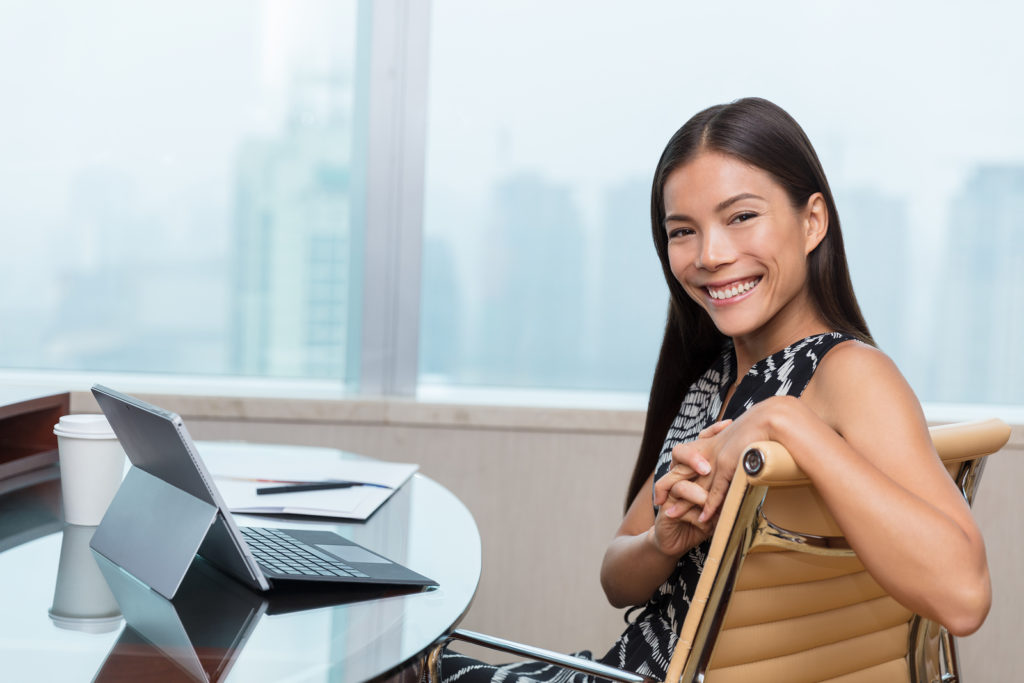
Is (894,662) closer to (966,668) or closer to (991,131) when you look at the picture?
(966,668)

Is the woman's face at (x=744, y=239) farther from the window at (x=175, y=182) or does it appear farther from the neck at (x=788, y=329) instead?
the window at (x=175, y=182)

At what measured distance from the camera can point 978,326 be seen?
2.69 metres

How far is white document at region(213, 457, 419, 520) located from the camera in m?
1.30

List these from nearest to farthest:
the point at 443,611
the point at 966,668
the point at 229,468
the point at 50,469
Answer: the point at 443,611
the point at 50,469
the point at 229,468
the point at 966,668

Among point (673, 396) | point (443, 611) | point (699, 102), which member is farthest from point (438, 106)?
point (443, 611)

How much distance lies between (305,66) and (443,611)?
2093 mm

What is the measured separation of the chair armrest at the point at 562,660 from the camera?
1025 millimetres

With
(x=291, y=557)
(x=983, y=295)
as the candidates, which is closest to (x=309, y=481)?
(x=291, y=557)

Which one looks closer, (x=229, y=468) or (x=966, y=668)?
(x=229, y=468)

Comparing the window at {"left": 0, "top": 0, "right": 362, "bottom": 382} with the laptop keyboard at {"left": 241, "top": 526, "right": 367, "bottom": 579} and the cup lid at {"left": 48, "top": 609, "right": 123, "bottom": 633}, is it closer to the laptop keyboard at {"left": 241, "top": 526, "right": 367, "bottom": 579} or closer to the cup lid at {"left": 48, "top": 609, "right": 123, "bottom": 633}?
the laptop keyboard at {"left": 241, "top": 526, "right": 367, "bottom": 579}

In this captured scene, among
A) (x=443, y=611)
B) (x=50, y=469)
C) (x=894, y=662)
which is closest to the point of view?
(x=443, y=611)

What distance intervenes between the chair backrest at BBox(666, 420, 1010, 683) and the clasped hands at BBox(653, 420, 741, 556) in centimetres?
11

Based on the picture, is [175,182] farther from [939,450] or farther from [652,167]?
[939,450]

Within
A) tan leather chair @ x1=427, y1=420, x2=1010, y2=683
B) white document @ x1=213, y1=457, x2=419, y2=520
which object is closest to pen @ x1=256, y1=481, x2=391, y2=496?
white document @ x1=213, y1=457, x2=419, y2=520
